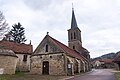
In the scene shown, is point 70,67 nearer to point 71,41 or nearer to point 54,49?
point 54,49

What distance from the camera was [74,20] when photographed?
5488 cm

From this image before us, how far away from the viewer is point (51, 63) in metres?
29.8

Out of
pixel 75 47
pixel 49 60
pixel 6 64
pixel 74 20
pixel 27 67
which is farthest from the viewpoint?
pixel 74 20

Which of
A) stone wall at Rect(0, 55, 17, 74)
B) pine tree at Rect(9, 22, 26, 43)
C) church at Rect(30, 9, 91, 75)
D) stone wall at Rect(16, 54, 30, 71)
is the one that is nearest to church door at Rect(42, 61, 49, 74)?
church at Rect(30, 9, 91, 75)

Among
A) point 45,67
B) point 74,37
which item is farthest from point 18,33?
point 45,67

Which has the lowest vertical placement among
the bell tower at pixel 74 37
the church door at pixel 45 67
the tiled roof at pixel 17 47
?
the church door at pixel 45 67

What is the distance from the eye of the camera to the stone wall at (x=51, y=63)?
1131 inches

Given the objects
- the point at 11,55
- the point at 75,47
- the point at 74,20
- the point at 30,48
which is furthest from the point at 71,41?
the point at 11,55

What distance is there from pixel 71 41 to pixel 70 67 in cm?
2457

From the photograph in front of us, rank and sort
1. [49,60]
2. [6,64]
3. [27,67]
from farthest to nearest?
[27,67] → [49,60] → [6,64]

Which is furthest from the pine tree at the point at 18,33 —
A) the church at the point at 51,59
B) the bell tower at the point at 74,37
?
the church at the point at 51,59

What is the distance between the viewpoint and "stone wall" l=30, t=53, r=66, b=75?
2873 cm

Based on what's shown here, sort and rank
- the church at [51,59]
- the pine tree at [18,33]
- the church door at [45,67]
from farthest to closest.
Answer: the pine tree at [18,33], the church door at [45,67], the church at [51,59]

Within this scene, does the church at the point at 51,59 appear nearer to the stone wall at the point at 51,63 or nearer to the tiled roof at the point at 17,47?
the stone wall at the point at 51,63
